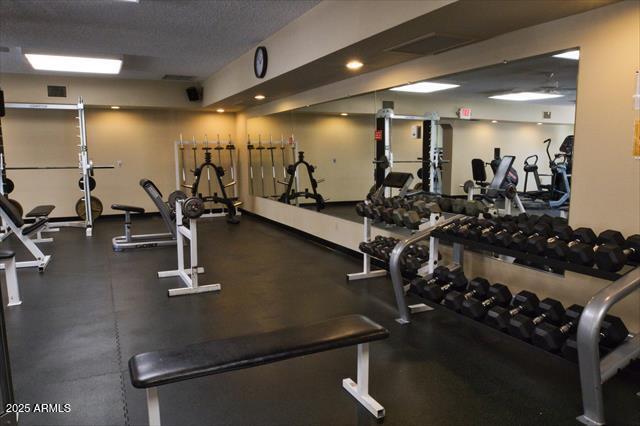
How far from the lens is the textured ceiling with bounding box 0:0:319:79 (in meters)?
3.56

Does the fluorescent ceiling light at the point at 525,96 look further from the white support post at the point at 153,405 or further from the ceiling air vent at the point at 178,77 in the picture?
the ceiling air vent at the point at 178,77

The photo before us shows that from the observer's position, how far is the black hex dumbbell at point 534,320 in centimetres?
212

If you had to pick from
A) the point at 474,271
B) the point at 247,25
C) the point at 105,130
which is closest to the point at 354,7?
the point at 247,25

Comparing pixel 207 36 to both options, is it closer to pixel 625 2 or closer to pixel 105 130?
pixel 625 2

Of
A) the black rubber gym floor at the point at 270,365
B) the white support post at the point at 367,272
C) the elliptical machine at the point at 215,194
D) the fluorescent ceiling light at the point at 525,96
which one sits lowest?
the black rubber gym floor at the point at 270,365

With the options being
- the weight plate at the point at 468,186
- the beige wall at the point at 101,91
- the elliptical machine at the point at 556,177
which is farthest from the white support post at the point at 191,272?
the beige wall at the point at 101,91

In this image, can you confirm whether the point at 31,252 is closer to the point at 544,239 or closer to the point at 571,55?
the point at 544,239

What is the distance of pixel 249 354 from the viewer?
1674 millimetres

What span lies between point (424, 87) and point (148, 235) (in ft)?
12.3

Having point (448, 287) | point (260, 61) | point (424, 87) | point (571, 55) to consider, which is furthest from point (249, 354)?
point (260, 61)

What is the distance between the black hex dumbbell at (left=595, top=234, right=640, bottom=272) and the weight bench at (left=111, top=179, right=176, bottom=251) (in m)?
4.10

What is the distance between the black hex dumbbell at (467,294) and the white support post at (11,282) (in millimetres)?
3033

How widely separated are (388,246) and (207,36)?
277 centimetres

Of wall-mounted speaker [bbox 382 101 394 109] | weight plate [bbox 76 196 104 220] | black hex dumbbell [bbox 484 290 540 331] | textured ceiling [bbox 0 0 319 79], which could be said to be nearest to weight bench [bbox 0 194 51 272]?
textured ceiling [bbox 0 0 319 79]
